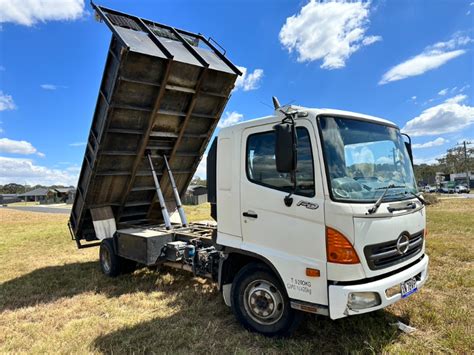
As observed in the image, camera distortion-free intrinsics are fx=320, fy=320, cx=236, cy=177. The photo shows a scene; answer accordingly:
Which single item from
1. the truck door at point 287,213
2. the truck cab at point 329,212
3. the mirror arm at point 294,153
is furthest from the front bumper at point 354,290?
the mirror arm at point 294,153

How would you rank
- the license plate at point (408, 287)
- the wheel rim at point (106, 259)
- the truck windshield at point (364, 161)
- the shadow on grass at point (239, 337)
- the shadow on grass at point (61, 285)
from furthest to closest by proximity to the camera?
the wheel rim at point (106, 259)
the shadow on grass at point (61, 285)
the shadow on grass at point (239, 337)
the license plate at point (408, 287)
the truck windshield at point (364, 161)

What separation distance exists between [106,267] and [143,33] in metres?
4.73

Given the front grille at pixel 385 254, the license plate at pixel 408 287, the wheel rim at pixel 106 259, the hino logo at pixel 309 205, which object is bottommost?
the wheel rim at pixel 106 259

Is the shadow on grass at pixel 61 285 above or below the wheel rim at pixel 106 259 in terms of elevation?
below

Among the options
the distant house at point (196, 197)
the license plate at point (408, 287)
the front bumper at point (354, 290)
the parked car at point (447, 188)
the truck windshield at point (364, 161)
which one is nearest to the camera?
the front bumper at point (354, 290)

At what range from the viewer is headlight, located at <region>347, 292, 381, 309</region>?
119 inches

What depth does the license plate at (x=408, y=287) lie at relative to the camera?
334 cm

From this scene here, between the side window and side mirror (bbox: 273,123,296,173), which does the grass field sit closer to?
the side window

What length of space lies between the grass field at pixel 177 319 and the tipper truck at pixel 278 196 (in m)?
0.48

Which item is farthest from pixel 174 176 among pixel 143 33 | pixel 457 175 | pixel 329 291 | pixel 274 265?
pixel 457 175

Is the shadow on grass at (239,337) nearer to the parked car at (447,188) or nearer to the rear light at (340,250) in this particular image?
the rear light at (340,250)

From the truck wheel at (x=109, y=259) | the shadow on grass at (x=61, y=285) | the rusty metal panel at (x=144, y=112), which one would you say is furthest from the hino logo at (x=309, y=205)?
the truck wheel at (x=109, y=259)

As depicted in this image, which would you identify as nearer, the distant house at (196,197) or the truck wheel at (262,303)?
the truck wheel at (262,303)

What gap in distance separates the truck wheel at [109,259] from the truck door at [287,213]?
3.73 metres
